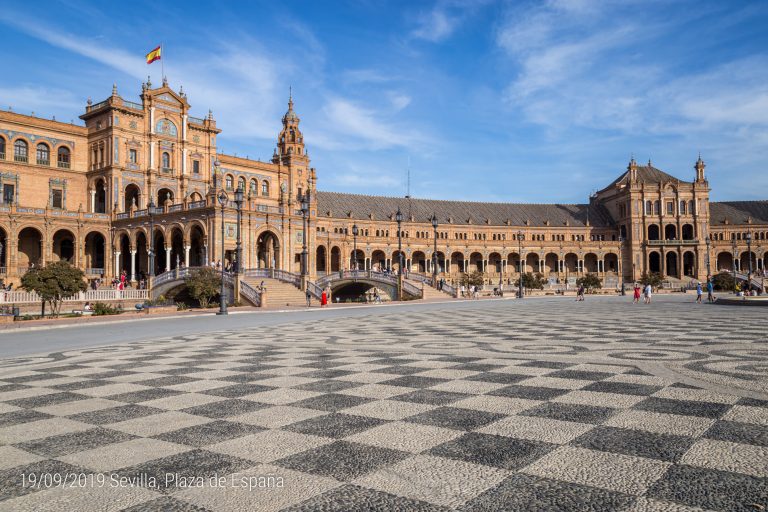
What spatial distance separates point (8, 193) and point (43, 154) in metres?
→ 5.71

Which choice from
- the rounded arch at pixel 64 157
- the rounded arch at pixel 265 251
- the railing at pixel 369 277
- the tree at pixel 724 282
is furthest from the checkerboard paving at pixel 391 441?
the tree at pixel 724 282

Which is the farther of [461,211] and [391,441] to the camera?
[461,211]

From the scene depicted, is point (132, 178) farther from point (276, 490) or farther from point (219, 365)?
point (276, 490)

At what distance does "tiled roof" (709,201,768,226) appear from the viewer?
356ft

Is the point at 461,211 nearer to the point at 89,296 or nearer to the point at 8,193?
the point at 8,193

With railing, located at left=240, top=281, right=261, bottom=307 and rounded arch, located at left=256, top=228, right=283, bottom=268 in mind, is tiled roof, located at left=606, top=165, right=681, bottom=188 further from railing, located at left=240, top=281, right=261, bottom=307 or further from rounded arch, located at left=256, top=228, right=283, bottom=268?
railing, located at left=240, top=281, right=261, bottom=307

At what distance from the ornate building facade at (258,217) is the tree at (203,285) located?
7.23m

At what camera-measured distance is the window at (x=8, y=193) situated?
57506 mm

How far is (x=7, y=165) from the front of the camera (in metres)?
57.8

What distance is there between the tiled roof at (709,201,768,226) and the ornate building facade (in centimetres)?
32

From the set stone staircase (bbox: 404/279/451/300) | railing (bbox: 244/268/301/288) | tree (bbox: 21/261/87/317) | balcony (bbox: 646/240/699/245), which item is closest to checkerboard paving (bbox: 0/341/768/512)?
tree (bbox: 21/261/87/317)

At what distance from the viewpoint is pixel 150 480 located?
416cm

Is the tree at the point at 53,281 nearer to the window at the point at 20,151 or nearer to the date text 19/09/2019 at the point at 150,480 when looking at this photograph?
the date text 19/09/2019 at the point at 150,480

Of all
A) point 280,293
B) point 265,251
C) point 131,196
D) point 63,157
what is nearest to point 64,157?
point 63,157
